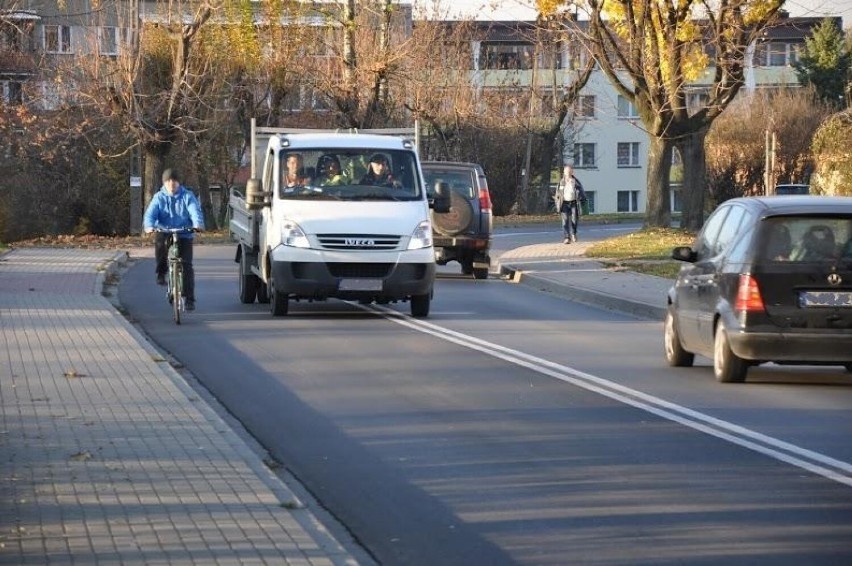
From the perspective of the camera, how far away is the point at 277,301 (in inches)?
760

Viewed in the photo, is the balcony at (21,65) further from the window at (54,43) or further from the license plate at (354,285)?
the license plate at (354,285)

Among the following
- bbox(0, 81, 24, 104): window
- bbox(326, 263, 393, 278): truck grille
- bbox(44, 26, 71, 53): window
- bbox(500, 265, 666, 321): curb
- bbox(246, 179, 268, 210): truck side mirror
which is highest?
bbox(44, 26, 71, 53): window

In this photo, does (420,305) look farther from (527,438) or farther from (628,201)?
(628,201)

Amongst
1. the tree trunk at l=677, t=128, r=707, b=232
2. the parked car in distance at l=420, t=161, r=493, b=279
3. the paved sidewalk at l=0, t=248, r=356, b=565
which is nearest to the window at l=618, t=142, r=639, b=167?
the tree trunk at l=677, t=128, r=707, b=232

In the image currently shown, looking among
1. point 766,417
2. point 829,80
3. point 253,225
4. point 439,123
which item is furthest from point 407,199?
point 829,80

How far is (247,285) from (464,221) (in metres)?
6.15

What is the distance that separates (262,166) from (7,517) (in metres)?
15.3

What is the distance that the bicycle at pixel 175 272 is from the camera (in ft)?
60.7

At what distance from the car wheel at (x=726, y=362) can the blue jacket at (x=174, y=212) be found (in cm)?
773

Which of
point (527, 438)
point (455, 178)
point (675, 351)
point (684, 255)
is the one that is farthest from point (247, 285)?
point (527, 438)

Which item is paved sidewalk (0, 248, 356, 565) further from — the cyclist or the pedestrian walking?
the pedestrian walking

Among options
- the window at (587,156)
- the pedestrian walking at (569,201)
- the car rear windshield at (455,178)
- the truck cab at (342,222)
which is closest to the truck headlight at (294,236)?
the truck cab at (342,222)

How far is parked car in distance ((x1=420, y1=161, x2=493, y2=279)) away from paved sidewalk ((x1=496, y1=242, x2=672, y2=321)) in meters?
0.85

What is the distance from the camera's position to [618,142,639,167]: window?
99.5 metres
